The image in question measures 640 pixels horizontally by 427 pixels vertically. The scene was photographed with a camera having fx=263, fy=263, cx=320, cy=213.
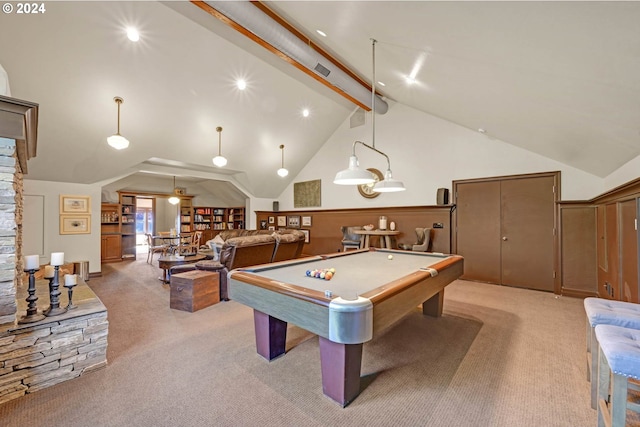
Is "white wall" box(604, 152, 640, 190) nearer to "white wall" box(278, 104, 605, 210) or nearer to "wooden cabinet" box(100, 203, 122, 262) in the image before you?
"white wall" box(278, 104, 605, 210)

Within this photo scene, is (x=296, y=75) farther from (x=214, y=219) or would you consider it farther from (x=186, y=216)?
(x=214, y=219)

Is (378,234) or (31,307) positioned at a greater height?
(378,234)

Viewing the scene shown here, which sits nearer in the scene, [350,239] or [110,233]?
[350,239]

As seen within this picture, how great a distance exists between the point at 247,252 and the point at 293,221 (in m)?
4.04

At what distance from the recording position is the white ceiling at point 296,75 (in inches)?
68.7

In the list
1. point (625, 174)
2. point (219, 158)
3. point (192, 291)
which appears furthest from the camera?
point (219, 158)

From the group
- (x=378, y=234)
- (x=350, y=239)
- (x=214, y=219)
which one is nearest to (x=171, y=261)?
(x=350, y=239)

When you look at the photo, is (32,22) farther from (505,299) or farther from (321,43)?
(505,299)

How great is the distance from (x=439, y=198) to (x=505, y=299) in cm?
216

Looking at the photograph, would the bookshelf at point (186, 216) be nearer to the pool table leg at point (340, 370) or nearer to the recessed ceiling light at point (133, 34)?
the recessed ceiling light at point (133, 34)

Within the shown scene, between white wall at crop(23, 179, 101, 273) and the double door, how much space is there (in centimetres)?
765

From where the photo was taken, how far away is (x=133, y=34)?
336cm

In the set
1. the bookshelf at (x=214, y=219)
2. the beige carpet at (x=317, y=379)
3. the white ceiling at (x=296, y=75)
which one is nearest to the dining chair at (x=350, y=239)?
the white ceiling at (x=296, y=75)

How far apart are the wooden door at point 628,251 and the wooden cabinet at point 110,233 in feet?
34.0
